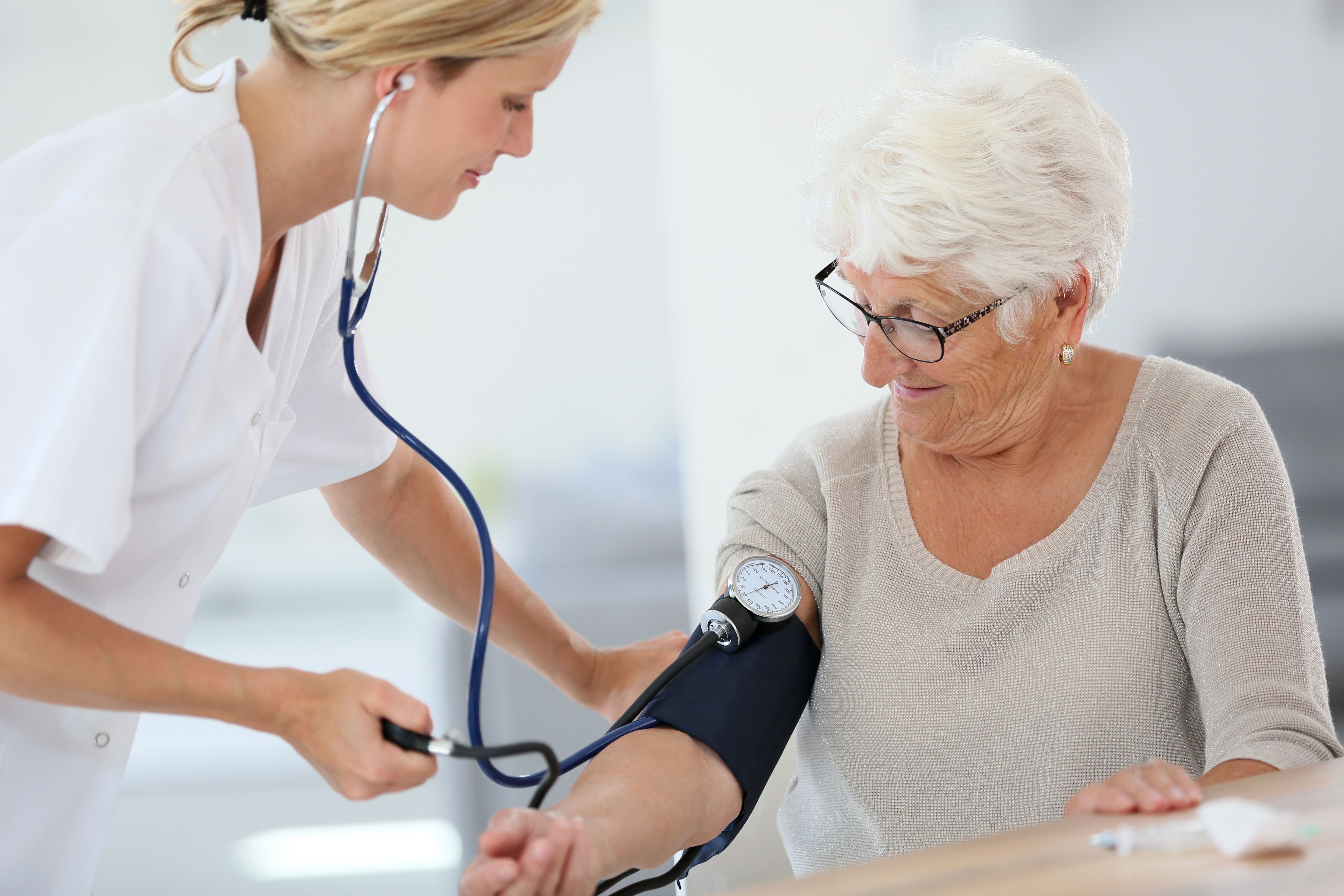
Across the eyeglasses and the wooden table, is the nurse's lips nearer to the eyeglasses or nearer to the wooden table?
the eyeglasses

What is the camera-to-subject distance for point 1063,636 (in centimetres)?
127

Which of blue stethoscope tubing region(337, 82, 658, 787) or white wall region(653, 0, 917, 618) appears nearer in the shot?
blue stethoscope tubing region(337, 82, 658, 787)

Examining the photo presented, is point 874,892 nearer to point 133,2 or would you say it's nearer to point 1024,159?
point 1024,159

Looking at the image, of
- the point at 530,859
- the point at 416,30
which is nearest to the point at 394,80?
the point at 416,30

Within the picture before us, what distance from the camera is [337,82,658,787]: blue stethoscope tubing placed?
36.8 inches

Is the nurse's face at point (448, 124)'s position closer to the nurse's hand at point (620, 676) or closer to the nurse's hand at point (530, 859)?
the nurse's hand at point (530, 859)

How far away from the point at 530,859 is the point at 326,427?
66cm

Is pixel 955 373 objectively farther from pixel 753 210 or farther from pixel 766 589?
pixel 753 210

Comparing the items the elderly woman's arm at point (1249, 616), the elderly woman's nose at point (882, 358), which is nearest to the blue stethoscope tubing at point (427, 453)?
the elderly woman's nose at point (882, 358)

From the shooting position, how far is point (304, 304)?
46.1 inches

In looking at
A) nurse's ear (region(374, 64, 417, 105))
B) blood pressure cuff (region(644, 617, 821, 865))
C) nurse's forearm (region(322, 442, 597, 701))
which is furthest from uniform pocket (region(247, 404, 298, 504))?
blood pressure cuff (region(644, 617, 821, 865))

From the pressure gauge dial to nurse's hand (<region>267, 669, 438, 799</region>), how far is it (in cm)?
58

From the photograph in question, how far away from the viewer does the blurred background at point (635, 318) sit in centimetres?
254

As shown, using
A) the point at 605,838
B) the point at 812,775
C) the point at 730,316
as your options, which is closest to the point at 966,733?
the point at 812,775
